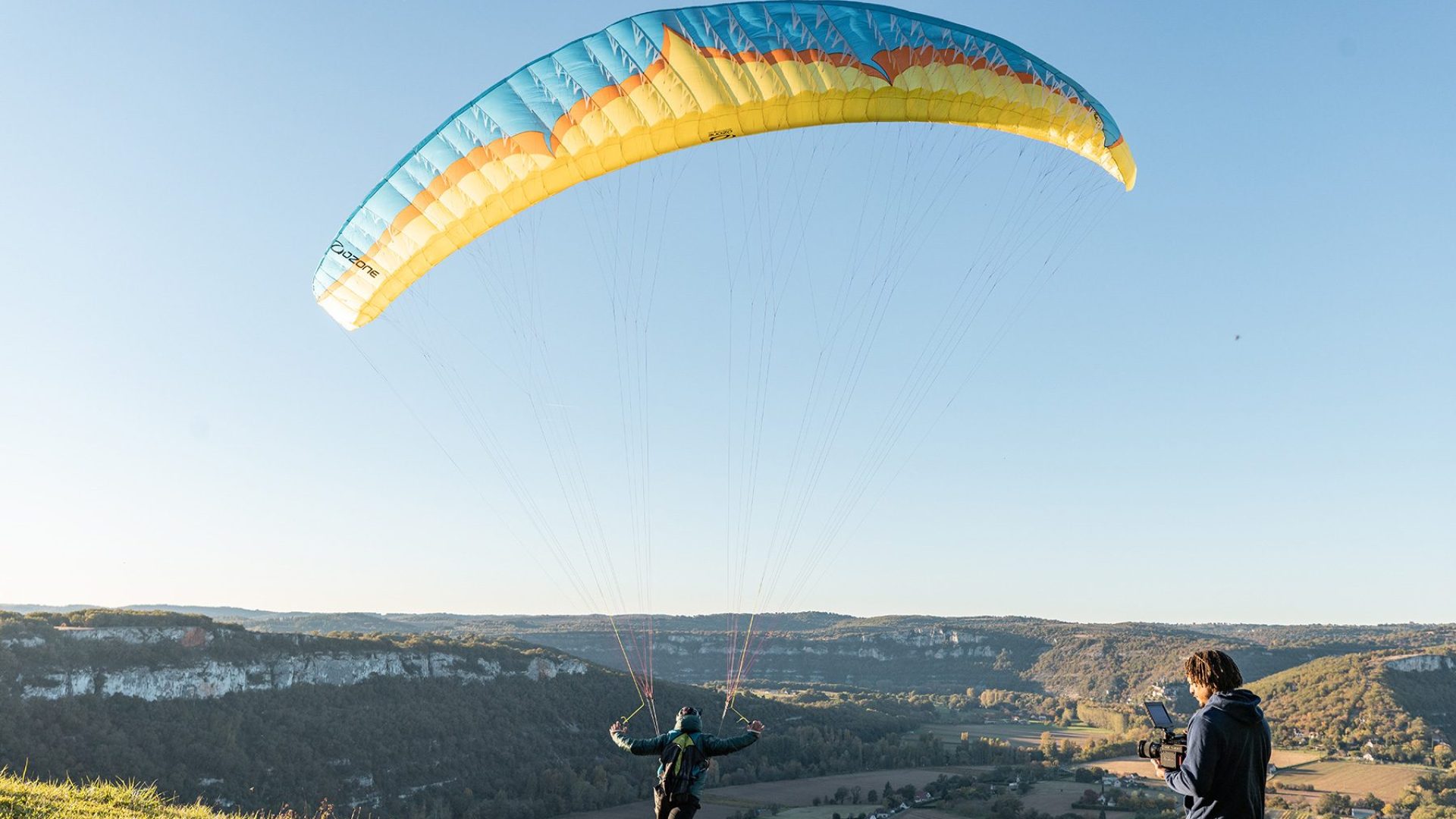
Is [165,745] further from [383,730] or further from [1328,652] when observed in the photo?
[1328,652]

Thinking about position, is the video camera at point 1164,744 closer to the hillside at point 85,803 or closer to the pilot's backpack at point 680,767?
the pilot's backpack at point 680,767

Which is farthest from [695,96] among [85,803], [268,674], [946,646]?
[946,646]

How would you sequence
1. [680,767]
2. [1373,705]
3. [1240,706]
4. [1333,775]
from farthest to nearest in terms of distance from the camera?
[1373,705] → [1333,775] → [680,767] → [1240,706]

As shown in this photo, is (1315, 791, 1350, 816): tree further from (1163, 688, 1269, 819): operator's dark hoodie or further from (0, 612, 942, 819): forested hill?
(1163, 688, 1269, 819): operator's dark hoodie

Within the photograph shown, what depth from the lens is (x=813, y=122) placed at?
12.8 metres

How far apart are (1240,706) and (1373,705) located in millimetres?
95657

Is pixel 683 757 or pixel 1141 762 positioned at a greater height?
pixel 683 757

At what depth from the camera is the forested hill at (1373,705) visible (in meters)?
74.1

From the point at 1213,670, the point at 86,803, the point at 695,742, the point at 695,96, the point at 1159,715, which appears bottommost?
the point at 86,803

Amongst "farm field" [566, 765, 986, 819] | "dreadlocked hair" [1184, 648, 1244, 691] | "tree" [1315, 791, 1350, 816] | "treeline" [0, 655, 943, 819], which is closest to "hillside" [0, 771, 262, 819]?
"dreadlocked hair" [1184, 648, 1244, 691]

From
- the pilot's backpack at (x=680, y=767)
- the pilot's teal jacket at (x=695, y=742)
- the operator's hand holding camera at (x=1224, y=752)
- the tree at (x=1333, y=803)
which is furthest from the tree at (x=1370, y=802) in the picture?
the operator's hand holding camera at (x=1224, y=752)

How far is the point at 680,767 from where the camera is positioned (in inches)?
326

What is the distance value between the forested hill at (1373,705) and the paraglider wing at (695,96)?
270ft

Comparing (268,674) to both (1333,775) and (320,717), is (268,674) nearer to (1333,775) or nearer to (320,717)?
(320,717)
